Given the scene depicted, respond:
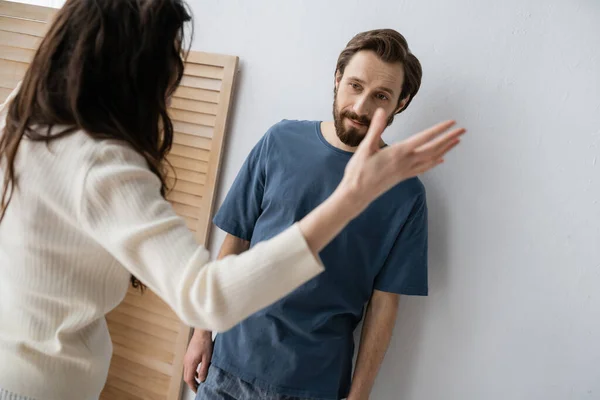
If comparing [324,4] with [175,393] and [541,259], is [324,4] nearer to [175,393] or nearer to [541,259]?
[541,259]

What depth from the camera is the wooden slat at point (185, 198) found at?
1.61 metres

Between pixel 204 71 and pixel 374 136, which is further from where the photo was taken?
pixel 204 71

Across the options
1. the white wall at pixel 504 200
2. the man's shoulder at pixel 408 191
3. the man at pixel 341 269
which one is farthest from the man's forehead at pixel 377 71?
the man's shoulder at pixel 408 191

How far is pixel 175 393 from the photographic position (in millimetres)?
1604

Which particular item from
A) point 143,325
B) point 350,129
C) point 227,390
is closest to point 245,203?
point 350,129

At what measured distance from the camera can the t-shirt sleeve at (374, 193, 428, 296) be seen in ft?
4.12

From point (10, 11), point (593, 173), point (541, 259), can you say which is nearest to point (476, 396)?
point (541, 259)

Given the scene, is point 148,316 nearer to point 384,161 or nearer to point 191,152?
point 191,152

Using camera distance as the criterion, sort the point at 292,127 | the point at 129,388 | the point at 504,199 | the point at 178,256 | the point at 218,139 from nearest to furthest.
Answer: the point at 178,256, the point at 504,199, the point at 292,127, the point at 218,139, the point at 129,388

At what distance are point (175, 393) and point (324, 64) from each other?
3.21 ft

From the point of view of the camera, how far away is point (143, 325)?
168cm

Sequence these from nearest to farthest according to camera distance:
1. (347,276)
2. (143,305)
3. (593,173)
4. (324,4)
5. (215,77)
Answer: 1. (593,173)
2. (347,276)
3. (324,4)
4. (215,77)
5. (143,305)

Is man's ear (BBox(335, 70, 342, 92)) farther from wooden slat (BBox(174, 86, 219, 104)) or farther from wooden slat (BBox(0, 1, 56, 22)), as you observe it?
wooden slat (BBox(0, 1, 56, 22))

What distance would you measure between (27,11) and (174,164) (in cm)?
61
